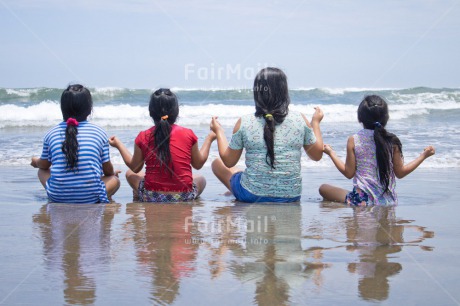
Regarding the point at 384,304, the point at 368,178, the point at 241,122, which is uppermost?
the point at 241,122

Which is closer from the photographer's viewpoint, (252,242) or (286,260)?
(286,260)

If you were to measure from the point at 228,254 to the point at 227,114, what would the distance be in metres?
18.1

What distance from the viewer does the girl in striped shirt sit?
5.11 m

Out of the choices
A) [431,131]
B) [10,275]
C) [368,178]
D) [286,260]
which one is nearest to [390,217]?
[368,178]

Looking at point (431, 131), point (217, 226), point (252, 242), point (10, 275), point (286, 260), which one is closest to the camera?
point (10, 275)

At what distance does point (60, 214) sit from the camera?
4758 millimetres

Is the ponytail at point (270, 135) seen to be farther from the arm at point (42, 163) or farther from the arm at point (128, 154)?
the arm at point (42, 163)

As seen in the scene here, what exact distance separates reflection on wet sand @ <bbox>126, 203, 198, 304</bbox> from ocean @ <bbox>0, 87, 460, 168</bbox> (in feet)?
13.2

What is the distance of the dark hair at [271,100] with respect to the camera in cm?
509

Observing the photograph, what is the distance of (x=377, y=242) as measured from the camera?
378 cm

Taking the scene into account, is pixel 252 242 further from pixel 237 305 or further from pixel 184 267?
pixel 237 305

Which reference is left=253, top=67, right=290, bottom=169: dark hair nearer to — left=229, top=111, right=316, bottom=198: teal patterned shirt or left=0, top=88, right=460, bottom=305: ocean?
left=229, top=111, right=316, bottom=198: teal patterned shirt

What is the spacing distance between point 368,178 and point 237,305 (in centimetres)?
294

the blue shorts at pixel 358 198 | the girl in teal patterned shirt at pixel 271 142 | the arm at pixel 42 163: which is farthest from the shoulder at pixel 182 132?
the blue shorts at pixel 358 198
